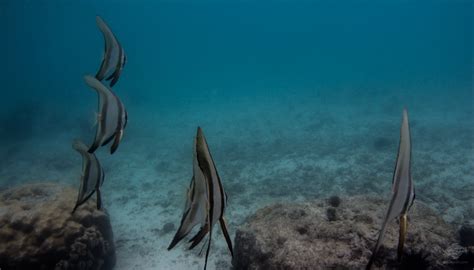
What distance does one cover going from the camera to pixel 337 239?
11.4ft

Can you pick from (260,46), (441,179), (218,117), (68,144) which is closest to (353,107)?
(218,117)

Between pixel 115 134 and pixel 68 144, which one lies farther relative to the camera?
pixel 68 144

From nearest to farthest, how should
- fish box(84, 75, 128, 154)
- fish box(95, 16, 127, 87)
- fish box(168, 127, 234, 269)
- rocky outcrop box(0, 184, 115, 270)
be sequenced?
fish box(168, 127, 234, 269), fish box(84, 75, 128, 154), fish box(95, 16, 127, 87), rocky outcrop box(0, 184, 115, 270)

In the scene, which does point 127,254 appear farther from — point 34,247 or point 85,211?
point 34,247

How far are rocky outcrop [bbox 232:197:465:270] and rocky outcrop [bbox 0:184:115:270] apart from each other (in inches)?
109

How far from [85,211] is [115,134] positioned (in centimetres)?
404

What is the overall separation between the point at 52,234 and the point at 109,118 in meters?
3.77

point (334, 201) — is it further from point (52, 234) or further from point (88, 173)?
point (52, 234)

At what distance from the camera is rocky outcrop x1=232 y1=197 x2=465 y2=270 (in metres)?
3.09

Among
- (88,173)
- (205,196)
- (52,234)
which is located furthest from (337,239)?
(52,234)

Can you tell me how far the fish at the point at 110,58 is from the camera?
98.0 inches

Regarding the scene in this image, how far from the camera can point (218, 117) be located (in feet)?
94.6

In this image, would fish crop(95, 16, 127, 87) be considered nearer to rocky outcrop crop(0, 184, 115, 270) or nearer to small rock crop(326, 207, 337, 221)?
small rock crop(326, 207, 337, 221)

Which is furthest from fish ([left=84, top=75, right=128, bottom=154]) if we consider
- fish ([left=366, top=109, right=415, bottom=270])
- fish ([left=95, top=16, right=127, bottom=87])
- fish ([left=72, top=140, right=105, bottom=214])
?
fish ([left=366, top=109, right=415, bottom=270])
